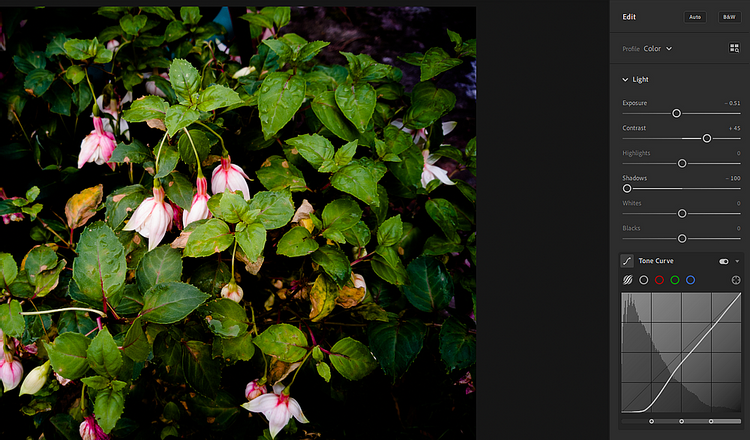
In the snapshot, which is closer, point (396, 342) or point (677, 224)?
point (677, 224)

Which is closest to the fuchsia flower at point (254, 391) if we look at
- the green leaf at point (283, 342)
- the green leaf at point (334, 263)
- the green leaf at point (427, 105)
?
the green leaf at point (283, 342)

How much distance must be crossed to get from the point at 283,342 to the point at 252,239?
17cm

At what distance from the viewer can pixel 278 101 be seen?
2.15 ft

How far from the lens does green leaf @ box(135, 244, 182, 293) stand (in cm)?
63

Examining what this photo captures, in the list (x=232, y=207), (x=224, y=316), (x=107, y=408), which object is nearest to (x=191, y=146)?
(x=232, y=207)

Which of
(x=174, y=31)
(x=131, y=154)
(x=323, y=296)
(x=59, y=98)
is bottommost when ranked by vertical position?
(x=323, y=296)

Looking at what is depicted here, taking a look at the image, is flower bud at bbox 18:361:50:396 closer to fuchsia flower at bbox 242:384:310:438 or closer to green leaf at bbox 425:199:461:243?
fuchsia flower at bbox 242:384:310:438

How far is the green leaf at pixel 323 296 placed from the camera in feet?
2.22

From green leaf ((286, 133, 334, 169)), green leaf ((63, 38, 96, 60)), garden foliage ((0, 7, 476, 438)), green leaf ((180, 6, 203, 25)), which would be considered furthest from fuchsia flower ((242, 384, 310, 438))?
green leaf ((180, 6, 203, 25))

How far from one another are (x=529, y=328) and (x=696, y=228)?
22cm

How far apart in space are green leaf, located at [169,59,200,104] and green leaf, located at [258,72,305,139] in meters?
0.09

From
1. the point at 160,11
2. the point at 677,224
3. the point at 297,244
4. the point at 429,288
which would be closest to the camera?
the point at 677,224

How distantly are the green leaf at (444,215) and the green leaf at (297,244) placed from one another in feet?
0.75

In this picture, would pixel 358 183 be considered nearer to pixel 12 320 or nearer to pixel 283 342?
pixel 283 342
